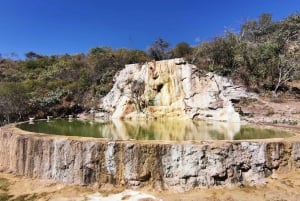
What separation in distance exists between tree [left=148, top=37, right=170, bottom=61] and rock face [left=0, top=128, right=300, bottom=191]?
2463 centimetres

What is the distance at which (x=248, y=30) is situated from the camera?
35.3 meters

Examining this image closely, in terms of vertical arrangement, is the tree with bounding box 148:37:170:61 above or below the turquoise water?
above

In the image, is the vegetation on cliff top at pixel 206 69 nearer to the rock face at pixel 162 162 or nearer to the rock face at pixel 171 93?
the rock face at pixel 171 93

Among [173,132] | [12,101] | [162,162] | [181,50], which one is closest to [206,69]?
[181,50]

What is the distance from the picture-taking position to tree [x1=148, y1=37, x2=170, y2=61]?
3534cm

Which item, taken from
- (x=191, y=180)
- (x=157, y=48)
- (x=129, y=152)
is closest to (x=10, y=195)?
(x=129, y=152)

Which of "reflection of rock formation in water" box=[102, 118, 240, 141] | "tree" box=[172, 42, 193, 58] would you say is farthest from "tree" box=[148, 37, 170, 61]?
"reflection of rock formation in water" box=[102, 118, 240, 141]

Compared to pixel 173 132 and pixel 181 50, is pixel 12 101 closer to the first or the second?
pixel 173 132

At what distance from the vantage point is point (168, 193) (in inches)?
425

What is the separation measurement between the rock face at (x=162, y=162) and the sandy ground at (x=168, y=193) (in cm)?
30

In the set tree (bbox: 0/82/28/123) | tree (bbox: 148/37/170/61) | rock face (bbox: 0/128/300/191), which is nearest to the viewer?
rock face (bbox: 0/128/300/191)

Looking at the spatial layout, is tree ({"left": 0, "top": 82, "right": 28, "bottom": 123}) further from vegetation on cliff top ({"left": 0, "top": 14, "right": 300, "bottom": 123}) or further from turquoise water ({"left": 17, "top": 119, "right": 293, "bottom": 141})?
turquoise water ({"left": 17, "top": 119, "right": 293, "bottom": 141})

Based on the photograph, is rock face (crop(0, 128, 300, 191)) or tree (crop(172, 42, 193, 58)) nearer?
rock face (crop(0, 128, 300, 191))

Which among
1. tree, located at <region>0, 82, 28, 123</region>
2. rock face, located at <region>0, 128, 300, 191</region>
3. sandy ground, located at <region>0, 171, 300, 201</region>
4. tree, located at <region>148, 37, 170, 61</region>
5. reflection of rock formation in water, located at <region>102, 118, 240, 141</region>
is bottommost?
sandy ground, located at <region>0, 171, 300, 201</region>
